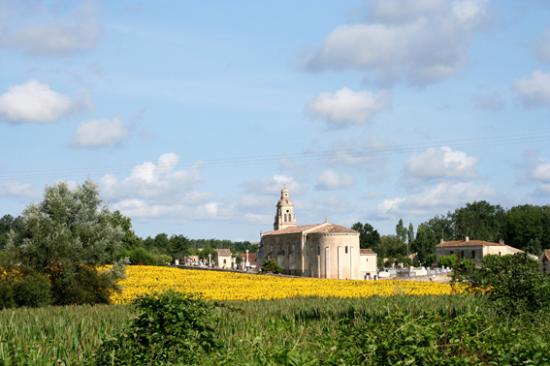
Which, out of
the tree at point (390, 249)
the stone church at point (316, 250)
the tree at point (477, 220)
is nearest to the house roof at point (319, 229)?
the stone church at point (316, 250)

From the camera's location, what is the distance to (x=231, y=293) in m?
41.0

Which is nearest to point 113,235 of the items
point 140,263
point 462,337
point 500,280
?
point 500,280

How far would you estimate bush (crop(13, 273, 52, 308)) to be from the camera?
1336 inches

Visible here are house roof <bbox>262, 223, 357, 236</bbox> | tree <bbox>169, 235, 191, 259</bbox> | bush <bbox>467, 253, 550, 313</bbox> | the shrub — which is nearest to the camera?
bush <bbox>467, 253, 550, 313</bbox>

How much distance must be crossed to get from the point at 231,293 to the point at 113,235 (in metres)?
6.46

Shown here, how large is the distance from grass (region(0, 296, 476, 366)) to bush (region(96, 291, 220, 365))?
354 mm

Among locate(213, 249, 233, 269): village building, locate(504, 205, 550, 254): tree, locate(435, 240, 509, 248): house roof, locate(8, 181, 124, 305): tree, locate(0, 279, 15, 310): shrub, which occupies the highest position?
locate(504, 205, 550, 254): tree

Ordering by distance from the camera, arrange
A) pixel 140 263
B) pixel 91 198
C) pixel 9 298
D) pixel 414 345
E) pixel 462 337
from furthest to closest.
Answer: pixel 140 263
pixel 91 198
pixel 9 298
pixel 462 337
pixel 414 345

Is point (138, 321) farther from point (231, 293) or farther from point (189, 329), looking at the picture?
point (231, 293)

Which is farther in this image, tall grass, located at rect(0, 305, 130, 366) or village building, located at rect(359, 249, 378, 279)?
village building, located at rect(359, 249, 378, 279)

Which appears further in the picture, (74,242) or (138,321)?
(74,242)

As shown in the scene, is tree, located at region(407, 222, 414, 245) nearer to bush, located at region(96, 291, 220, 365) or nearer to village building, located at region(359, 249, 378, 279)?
village building, located at region(359, 249, 378, 279)

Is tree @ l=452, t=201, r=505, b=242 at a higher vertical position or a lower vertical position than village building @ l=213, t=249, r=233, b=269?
higher

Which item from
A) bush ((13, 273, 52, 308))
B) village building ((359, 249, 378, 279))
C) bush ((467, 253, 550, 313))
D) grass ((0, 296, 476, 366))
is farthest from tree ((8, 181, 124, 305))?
village building ((359, 249, 378, 279))
